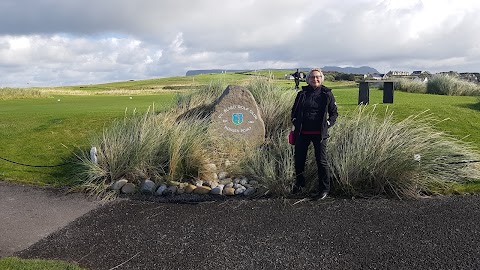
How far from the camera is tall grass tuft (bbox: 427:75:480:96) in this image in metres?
25.1

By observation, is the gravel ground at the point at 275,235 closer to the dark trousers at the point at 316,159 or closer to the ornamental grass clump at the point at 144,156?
the dark trousers at the point at 316,159

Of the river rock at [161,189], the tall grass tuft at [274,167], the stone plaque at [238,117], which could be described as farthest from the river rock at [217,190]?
the stone plaque at [238,117]

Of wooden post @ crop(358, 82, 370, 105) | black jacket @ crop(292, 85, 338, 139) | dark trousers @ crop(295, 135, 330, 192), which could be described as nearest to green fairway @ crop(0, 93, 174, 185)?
dark trousers @ crop(295, 135, 330, 192)

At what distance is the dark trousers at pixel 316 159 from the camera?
7.36 metres

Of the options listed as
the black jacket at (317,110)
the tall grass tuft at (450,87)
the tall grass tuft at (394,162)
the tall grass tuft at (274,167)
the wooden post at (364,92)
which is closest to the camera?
the black jacket at (317,110)

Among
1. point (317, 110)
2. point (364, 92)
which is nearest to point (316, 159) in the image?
point (317, 110)

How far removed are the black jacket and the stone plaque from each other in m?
3.35

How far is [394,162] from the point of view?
7.64 meters

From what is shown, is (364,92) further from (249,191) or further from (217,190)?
(217,190)

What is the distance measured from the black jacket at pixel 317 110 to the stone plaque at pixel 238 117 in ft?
11.0

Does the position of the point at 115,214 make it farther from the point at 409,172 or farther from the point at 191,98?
the point at 191,98

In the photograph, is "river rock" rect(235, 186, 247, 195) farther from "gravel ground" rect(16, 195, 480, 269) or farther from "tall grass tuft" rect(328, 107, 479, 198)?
"tall grass tuft" rect(328, 107, 479, 198)

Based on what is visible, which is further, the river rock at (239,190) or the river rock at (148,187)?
the river rock at (148,187)

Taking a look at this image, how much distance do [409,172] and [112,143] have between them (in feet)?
18.4
